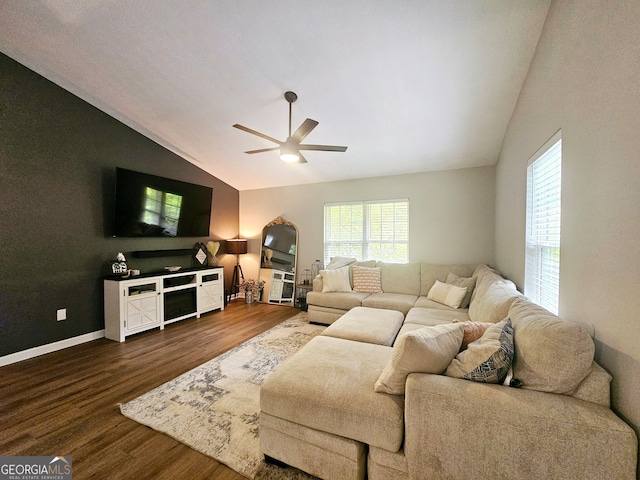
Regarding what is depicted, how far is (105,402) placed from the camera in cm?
207

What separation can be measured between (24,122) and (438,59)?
170 inches

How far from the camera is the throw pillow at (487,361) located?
118 cm

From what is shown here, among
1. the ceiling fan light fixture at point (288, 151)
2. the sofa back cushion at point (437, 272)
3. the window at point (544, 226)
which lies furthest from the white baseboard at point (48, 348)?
the window at point (544, 226)

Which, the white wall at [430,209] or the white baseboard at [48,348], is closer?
the white baseboard at [48,348]

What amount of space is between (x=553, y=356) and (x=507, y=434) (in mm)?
376

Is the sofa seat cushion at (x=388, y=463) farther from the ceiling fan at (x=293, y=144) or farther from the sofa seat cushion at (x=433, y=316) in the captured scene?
the ceiling fan at (x=293, y=144)

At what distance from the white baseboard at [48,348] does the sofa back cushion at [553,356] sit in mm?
4427

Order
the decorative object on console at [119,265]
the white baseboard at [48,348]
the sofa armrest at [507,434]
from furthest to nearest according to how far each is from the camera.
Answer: the decorative object on console at [119,265]
the white baseboard at [48,348]
the sofa armrest at [507,434]

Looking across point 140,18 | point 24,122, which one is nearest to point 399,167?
point 140,18

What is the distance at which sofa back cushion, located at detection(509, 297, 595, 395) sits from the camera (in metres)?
1.05

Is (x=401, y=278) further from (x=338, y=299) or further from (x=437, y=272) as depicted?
(x=338, y=299)


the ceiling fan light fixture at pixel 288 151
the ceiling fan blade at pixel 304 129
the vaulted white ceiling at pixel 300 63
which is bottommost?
the ceiling fan light fixture at pixel 288 151

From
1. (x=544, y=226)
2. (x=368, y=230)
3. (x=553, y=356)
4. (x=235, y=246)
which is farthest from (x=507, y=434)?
(x=235, y=246)

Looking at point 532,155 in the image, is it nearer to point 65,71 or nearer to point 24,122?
point 65,71
